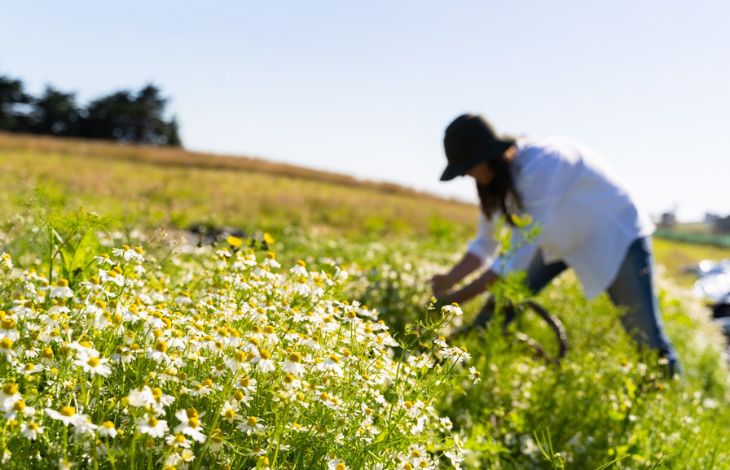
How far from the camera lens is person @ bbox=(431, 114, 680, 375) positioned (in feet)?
13.9

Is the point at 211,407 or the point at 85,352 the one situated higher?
the point at 85,352

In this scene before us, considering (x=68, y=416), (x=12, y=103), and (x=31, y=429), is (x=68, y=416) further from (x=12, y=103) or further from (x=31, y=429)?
(x=12, y=103)

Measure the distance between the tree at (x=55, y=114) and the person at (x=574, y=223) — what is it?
4954 centimetres

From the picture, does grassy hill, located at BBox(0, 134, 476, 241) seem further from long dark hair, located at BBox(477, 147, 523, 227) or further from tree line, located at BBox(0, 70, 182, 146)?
tree line, located at BBox(0, 70, 182, 146)

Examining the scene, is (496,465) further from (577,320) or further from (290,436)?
(577,320)

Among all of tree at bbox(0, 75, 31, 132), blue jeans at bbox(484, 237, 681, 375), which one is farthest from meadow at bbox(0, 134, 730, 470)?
tree at bbox(0, 75, 31, 132)

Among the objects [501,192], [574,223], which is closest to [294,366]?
[501,192]

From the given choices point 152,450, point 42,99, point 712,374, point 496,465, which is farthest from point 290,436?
point 42,99

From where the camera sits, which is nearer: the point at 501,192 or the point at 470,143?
the point at 470,143

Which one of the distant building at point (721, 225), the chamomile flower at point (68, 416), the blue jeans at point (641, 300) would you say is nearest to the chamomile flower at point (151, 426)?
the chamomile flower at point (68, 416)

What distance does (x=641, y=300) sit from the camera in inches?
185

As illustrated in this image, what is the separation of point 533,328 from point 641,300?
124 centimetres

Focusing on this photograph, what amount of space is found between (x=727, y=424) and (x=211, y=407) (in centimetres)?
407

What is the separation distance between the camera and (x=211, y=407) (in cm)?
191
